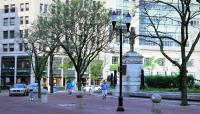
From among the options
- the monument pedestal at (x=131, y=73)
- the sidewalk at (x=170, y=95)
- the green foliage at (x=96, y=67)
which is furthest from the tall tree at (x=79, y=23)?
the green foliage at (x=96, y=67)

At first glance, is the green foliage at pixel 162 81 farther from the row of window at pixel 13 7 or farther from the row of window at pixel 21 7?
the row of window at pixel 13 7

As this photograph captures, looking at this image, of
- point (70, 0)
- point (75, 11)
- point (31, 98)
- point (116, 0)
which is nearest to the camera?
point (31, 98)

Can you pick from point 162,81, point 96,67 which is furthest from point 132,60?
point 96,67

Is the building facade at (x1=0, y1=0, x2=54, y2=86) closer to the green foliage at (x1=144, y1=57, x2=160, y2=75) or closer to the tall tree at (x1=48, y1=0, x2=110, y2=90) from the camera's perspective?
the green foliage at (x1=144, y1=57, x2=160, y2=75)

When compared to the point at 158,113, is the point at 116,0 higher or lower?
higher

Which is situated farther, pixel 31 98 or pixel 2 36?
pixel 2 36

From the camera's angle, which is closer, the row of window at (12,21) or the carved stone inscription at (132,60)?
the carved stone inscription at (132,60)

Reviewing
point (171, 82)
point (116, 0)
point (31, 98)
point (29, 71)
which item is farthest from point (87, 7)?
point (116, 0)

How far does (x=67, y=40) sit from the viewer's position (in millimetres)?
45344

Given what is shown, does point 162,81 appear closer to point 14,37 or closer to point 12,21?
point 14,37

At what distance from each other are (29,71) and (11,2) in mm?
16225

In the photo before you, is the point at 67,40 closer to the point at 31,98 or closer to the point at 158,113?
the point at 31,98

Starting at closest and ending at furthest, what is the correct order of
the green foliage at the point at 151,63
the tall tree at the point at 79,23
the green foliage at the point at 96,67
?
1. the tall tree at the point at 79,23
2. the green foliage at the point at 96,67
3. the green foliage at the point at 151,63

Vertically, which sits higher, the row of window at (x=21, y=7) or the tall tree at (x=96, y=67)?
the row of window at (x=21, y=7)
